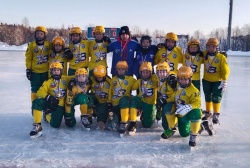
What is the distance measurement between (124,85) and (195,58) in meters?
1.36

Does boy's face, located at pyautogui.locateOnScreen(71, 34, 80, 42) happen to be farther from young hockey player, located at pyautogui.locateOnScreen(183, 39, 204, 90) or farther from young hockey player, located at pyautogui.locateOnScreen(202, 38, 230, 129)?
young hockey player, located at pyautogui.locateOnScreen(202, 38, 230, 129)

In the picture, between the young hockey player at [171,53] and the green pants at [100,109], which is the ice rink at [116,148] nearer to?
the green pants at [100,109]

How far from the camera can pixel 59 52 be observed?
499 cm

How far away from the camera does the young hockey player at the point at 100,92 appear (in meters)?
4.45

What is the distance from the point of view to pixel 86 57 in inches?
204

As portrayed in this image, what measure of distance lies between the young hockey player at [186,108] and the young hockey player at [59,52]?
2.06m

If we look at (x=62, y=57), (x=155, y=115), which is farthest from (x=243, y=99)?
(x=62, y=57)

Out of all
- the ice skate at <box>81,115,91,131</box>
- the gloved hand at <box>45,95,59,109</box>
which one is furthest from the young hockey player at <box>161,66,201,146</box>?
the gloved hand at <box>45,95,59,109</box>

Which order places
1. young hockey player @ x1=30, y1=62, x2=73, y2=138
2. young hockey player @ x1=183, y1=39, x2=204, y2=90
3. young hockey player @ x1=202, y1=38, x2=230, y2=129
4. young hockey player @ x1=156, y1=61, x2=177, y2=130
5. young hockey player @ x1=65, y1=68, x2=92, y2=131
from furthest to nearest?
young hockey player @ x1=183, y1=39, x2=204, y2=90 < young hockey player @ x1=202, y1=38, x2=230, y2=129 < young hockey player @ x1=65, y1=68, x2=92, y2=131 < young hockey player @ x1=30, y1=62, x2=73, y2=138 < young hockey player @ x1=156, y1=61, x2=177, y2=130

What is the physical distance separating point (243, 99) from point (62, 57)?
4255 mm

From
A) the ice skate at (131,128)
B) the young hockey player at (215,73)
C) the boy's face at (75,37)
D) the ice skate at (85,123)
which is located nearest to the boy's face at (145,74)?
the ice skate at (131,128)

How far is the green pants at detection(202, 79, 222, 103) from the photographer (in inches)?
188

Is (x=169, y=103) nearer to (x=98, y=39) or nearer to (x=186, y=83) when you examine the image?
(x=186, y=83)

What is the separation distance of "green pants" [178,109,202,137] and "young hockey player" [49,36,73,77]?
7.27 feet
